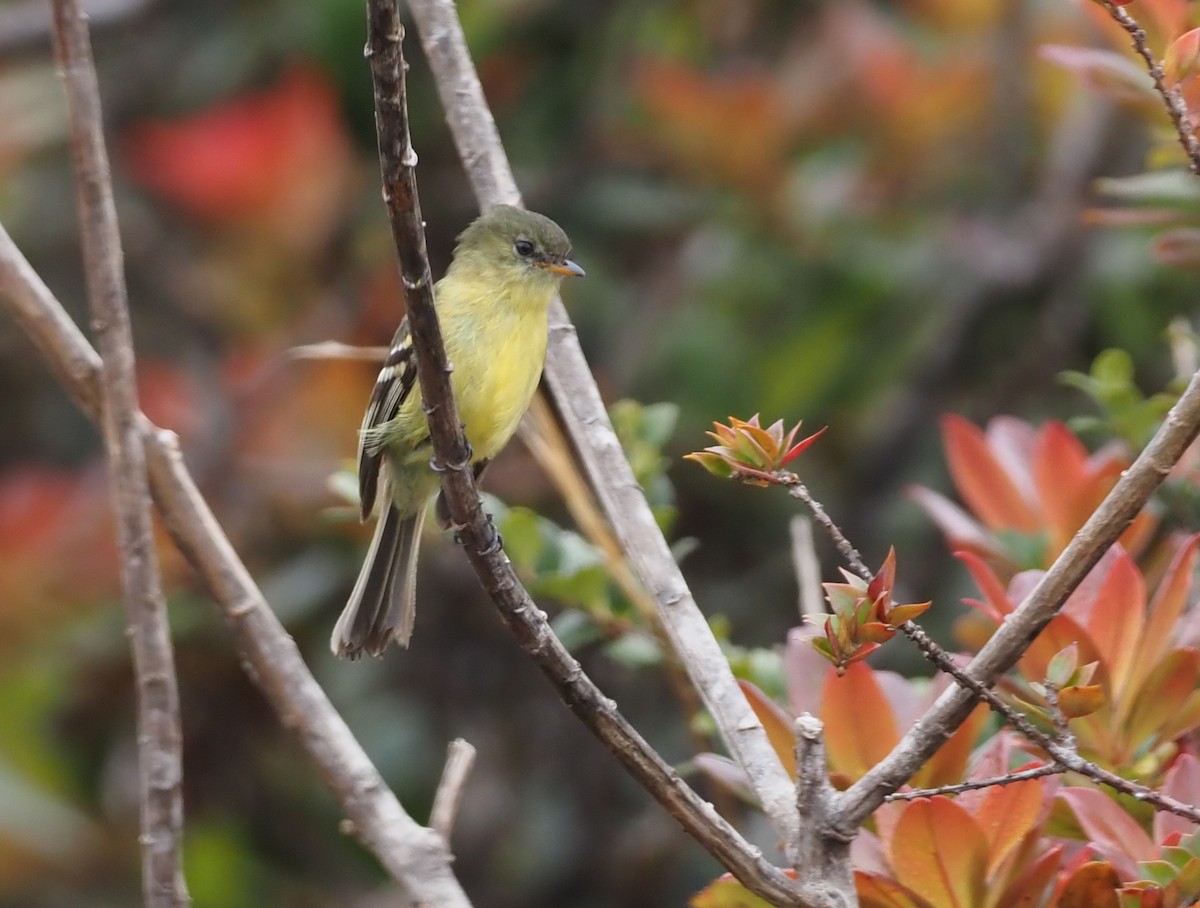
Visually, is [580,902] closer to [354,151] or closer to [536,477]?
[536,477]

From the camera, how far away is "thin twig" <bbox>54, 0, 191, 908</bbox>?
1.68 meters

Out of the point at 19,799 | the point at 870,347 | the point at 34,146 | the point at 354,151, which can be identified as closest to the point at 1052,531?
the point at 870,347

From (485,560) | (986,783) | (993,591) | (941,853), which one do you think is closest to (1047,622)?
(986,783)

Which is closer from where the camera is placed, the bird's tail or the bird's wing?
the bird's tail

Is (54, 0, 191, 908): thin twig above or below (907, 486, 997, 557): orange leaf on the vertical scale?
above

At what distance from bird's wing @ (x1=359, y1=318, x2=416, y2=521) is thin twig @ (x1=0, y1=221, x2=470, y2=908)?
1.27m

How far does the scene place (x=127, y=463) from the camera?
1.79 meters

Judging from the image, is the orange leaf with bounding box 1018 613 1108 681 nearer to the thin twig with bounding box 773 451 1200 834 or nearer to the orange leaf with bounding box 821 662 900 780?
the orange leaf with bounding box 821 662 900 780

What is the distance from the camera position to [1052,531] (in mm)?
2533

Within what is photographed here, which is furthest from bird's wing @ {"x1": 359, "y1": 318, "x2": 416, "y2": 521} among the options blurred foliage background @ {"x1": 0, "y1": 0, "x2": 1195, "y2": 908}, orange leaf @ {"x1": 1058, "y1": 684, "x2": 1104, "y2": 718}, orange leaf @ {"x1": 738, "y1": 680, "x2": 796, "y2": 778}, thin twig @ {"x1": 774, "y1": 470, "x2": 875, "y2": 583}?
orange leaf @ {"x1": 1058, "y1": 684, "x2": 1104, "y2": 718}

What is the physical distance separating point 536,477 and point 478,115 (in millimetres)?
2210

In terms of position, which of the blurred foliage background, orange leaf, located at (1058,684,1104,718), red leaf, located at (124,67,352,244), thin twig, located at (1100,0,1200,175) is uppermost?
Result: thin twig, located at (1100,0,1200,175)

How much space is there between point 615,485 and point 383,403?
1297 millimetres

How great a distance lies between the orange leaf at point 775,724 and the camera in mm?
2061
